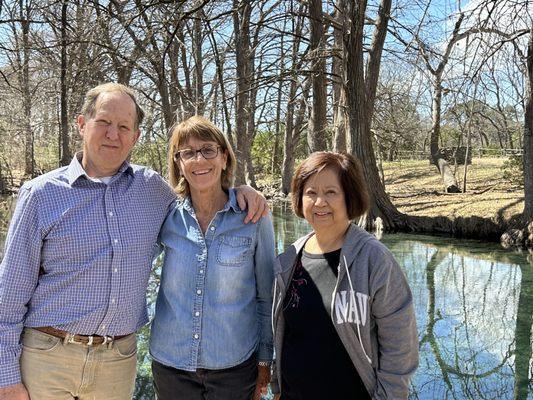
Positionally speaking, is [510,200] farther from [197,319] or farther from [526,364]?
[197,319]

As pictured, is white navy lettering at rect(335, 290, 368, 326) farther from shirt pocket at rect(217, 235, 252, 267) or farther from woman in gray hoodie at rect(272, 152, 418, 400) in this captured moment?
shirt pocket at rect(217, 235, 252, 267)

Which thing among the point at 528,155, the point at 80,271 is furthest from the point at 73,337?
the point at 528,155

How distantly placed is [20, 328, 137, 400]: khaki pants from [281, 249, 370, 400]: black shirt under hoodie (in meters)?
0.65

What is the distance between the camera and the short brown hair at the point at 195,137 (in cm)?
220

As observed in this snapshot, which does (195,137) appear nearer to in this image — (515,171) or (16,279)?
(16,279)

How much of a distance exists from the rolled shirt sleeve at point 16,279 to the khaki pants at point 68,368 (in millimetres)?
53

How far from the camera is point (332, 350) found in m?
1.96

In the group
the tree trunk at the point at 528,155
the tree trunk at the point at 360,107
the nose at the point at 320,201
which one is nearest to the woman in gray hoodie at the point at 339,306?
the nose at the point at 320,201

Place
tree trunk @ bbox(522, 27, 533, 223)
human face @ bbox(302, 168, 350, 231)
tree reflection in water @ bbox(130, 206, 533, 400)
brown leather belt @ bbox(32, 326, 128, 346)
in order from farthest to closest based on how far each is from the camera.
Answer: tree trunk @ bbox(522, 27, 533, 223) < tree reflection in water @ bbox(130, 206, 533, 400) < human face @ bbox(302, 168, 350, 231) < brown leather belt @ bbox(32, 326, 128, 346)

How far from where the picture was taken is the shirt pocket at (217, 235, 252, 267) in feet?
7.00

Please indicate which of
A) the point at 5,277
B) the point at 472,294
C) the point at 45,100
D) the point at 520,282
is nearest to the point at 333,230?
the point at 5,277

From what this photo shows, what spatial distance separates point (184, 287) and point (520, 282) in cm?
689

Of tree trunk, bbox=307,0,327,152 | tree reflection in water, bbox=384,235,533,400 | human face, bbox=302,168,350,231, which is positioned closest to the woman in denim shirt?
human face, bbox=302,168,350,231

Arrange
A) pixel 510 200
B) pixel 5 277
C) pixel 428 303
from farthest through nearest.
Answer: pixel 510 200, pixel 428 303, pixel 5 277
